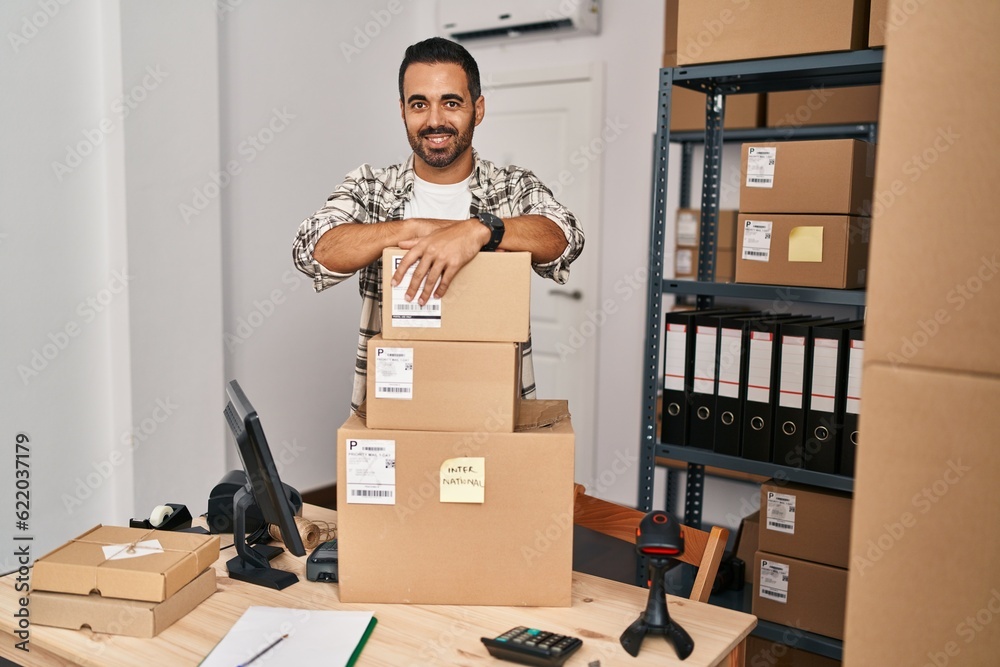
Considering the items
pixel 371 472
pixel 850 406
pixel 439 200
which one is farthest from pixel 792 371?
pixel 371 472

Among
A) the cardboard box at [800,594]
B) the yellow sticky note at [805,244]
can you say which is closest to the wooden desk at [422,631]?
the cardboard box at [800,594]

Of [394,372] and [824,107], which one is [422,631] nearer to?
[394,372]

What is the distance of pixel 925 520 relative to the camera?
58 centimetres

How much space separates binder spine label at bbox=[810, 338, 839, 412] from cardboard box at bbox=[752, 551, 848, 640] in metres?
0.40

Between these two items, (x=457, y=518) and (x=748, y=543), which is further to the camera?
(x=748, y=543)

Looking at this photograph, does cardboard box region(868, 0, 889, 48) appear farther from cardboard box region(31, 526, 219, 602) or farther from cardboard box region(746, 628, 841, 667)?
cardboard box region(31, 526, 219, 602)

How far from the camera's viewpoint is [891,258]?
584 mm

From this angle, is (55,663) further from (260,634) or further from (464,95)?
(464,95)

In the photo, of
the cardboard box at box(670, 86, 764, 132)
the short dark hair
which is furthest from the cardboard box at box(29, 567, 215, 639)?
the cardboard box at box(670, 86, 764, 132)

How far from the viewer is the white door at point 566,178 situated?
3.80 metres

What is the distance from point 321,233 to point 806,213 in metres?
1.17

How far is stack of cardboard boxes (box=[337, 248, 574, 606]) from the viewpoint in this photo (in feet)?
3.92

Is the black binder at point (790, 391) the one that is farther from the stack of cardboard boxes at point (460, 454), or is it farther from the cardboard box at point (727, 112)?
the cardboard box at point (727, 112)

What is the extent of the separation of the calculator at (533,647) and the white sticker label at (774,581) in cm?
110
